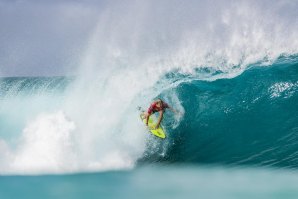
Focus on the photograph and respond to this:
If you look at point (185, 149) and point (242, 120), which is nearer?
point (185, 149)

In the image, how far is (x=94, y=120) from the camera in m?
11.3

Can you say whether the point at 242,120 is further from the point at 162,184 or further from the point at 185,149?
the point at 162,184

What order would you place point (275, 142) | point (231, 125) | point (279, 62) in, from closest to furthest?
point (275, 142), point (231, 125), point (279, 62)

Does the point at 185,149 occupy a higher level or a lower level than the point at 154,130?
lower

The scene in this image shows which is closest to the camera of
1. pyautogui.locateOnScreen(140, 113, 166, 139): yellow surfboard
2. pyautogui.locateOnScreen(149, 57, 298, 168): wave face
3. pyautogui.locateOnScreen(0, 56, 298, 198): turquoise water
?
pyautogui.locateOnScreen(0, 56, 298, 198): turquoise water

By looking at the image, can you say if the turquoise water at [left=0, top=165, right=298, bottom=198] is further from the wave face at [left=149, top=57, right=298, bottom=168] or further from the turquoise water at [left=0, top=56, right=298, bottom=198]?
the wave face at [left=149, top=57, right=298, bottom=168]

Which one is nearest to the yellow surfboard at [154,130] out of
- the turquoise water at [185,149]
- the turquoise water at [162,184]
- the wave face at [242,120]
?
the turquoise water at [185,149]

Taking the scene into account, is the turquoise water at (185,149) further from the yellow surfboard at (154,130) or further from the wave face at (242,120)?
the yellow surfboard at (154,130)

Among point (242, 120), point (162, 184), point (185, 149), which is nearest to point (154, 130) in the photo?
point (185, 149)

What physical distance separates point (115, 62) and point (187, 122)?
434 centimetres

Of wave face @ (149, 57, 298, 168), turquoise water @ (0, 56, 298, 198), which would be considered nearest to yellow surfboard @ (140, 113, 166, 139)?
turquoise water @ (0, 56, 298, 198)

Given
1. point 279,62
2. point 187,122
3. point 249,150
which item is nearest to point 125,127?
point 187,122

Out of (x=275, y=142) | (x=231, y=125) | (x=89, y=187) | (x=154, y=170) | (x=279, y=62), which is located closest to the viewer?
(x=89, y=187)

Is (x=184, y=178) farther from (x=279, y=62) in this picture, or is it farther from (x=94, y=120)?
(x=279, y=62)
